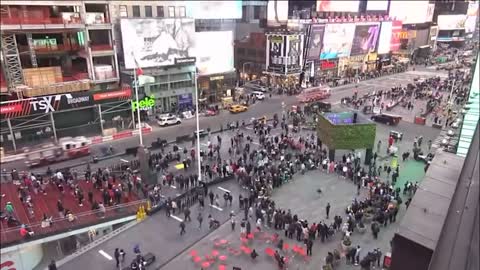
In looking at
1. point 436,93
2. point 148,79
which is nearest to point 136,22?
point 148,79

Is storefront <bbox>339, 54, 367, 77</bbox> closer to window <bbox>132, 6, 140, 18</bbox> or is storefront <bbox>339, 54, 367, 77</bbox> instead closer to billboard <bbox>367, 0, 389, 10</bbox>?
billboard <bbox>367, 0, 389, 10</bbox>

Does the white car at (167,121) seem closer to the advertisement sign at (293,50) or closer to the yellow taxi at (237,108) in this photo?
the yellow taxi at (237,108)

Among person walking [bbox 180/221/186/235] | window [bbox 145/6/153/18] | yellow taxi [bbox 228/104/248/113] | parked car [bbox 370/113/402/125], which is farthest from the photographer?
yellow taxi [bbox 228/104/248/113]

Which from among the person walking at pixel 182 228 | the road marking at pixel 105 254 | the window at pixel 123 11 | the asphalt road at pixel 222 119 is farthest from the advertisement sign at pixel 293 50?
the road marking at pixel 105 254

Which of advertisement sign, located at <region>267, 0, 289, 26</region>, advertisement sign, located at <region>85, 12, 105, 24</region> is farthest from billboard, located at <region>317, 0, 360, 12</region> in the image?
advertisement sign, located at <region>85, 12, 105, 24</region>

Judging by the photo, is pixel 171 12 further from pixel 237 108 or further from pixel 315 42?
pixel 315 42

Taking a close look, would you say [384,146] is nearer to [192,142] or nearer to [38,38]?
[192,142]
